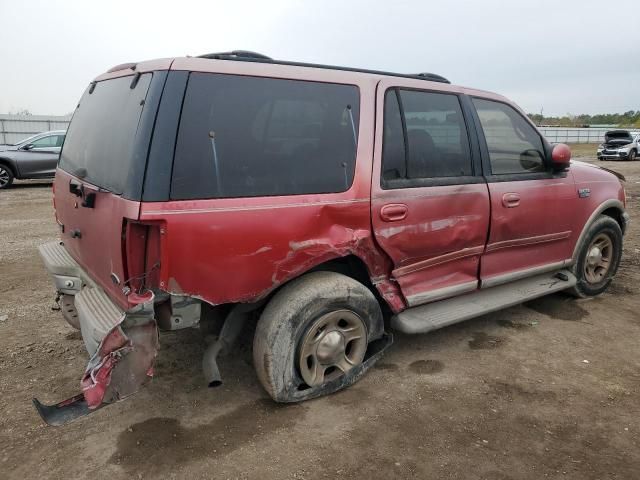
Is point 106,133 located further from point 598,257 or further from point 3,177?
point 3,177

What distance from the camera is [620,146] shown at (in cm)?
2489

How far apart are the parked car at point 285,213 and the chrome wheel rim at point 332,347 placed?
0.01m

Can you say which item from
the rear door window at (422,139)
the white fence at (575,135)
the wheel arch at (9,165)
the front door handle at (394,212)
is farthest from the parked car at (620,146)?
the front door handle at (394,212)

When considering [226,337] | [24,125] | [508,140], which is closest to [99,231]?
[226,337]

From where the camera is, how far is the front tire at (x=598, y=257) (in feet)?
15.3

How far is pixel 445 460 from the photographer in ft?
8.52

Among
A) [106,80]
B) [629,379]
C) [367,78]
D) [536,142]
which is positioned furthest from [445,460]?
[106,80]

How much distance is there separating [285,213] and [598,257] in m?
3.63

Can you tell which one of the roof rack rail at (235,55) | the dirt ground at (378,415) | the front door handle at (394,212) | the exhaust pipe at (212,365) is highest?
the roof rack rail at (235,55)

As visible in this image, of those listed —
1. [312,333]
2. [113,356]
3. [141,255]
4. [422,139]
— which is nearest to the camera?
[113,356]

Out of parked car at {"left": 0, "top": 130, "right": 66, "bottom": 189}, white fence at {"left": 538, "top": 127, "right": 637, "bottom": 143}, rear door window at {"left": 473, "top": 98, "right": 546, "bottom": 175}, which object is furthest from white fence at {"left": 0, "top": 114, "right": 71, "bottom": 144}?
white fence at {"left": 538, "top": 127, "right": 637, "bottom": 143}

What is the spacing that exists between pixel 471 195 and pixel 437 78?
95 centimetres

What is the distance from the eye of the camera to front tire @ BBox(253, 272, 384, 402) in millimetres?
2887

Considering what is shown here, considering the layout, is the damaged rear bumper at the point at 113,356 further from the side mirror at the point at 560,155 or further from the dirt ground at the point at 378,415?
the side mirror at the point at 560,155
